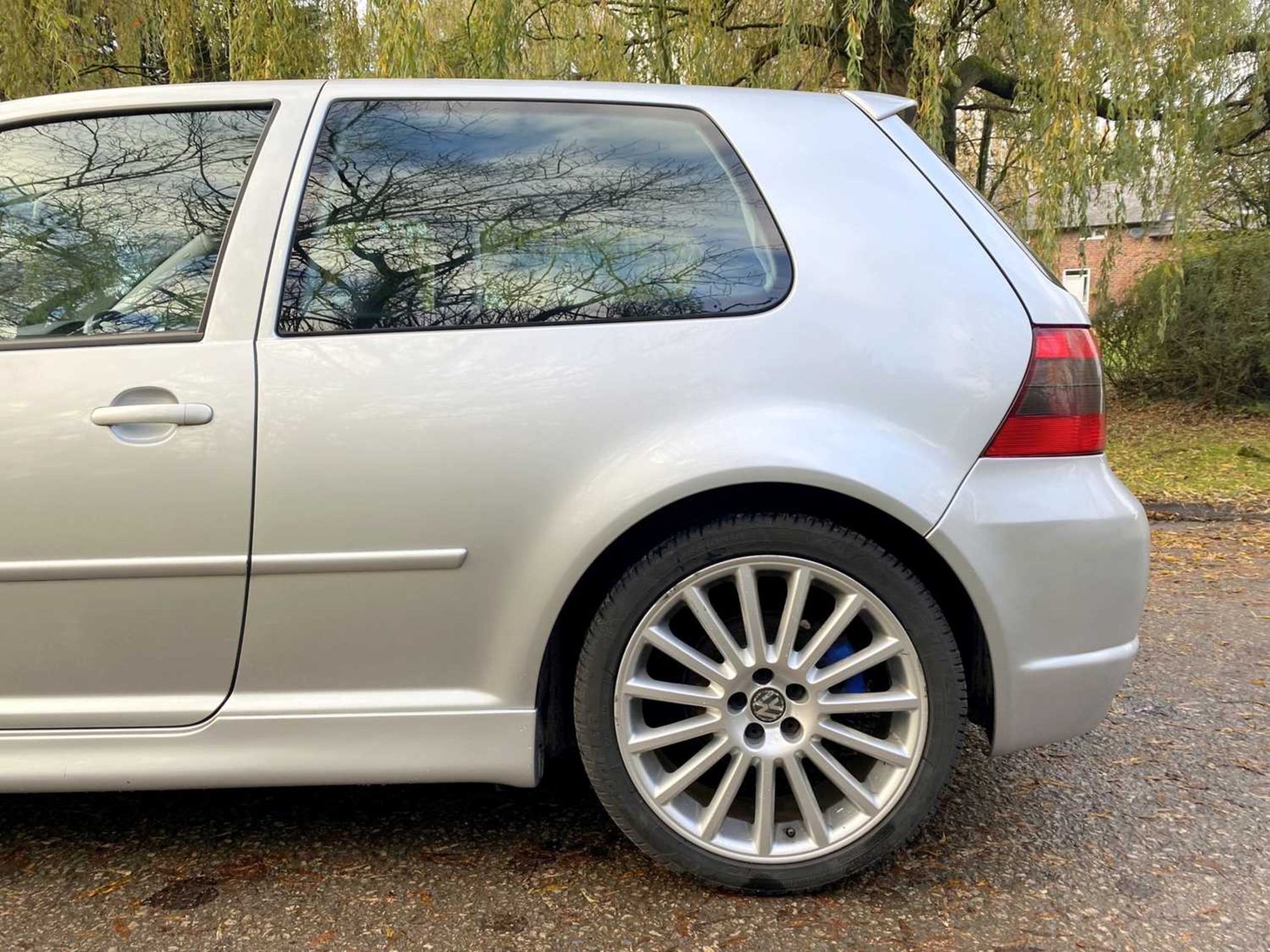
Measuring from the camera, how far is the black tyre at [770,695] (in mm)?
1956

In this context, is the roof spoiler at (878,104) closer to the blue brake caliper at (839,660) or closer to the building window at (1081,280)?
the blue brake caliper at (839,660)

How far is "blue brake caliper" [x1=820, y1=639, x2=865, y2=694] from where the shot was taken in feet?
6.75

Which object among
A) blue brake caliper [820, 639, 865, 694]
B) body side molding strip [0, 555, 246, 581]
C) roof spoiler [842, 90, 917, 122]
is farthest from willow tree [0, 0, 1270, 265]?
blue brake caliper [820, 639, 865, 694]

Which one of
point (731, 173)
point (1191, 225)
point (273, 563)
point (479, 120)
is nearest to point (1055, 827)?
point (731, 173)

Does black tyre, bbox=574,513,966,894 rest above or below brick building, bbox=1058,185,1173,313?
below

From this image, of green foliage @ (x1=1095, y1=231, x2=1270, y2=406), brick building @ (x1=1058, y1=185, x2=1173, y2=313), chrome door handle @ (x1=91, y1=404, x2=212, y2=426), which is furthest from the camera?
green foliage @ (x1=1095, y1=231, x2=1270, y2=406)

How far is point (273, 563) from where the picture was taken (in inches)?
75.2

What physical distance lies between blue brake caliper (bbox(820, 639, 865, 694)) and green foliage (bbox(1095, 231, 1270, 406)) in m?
8.92

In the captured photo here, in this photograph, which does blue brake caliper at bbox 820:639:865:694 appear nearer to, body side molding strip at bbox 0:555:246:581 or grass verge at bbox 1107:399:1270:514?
body side molding strip at bbox 0:555:246:581

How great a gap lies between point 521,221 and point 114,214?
873 mm

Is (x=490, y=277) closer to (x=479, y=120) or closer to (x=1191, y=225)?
(x=479, y=120)

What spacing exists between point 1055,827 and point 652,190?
1727mm

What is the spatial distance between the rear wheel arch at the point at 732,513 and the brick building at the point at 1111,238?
5.55 meters

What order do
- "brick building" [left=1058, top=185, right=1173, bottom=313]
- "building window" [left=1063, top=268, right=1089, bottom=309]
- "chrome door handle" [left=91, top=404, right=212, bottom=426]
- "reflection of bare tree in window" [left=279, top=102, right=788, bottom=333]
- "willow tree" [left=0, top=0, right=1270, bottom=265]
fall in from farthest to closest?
"building window" [left=1063, top=268, right=1089, bottom=309] → "brick building" [left=1058, top=185, right=1173, bottom=313] → "willow tree" [left=0, top=0, right=1270, bottom=265] → "reflection of bare tree in window" [left=279, top=102, right=788, bottom=333] → "chrome door handle" [left=91, top=404, right=212, bottom=426]
